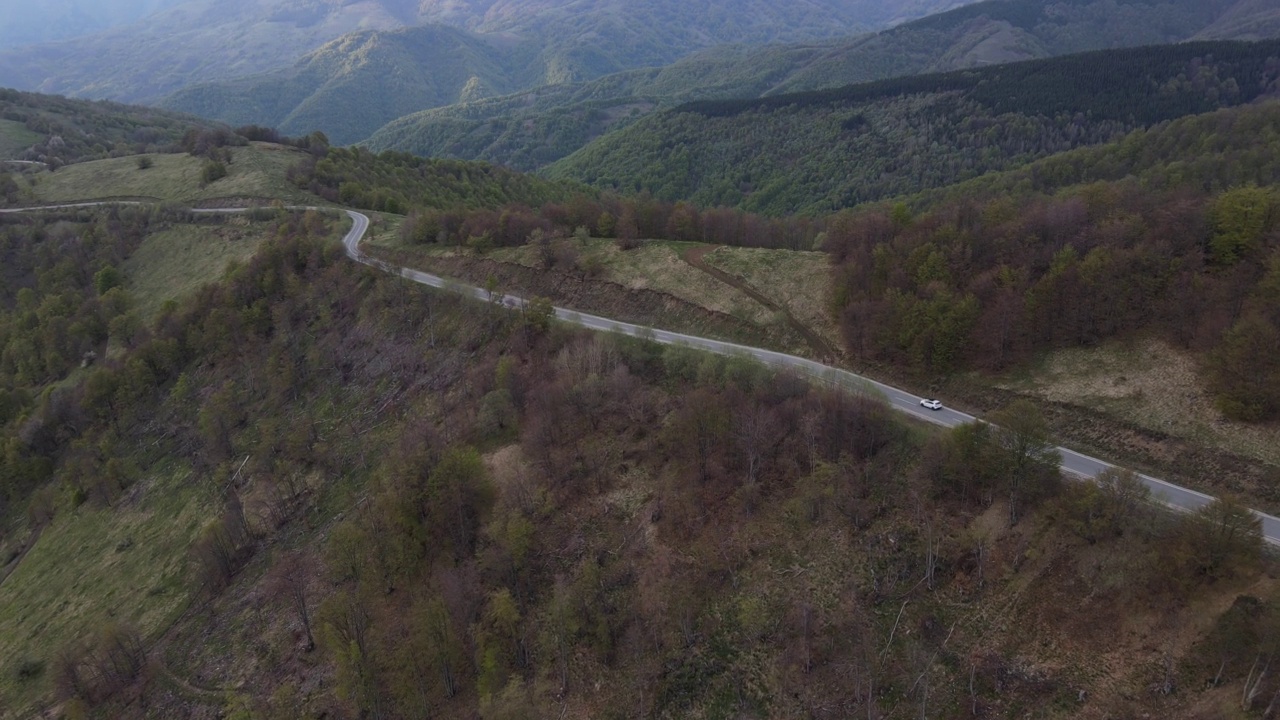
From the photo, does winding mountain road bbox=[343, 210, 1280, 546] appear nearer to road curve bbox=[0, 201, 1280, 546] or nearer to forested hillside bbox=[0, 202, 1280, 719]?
road curve bbox=[0, 201, 1280, 546]

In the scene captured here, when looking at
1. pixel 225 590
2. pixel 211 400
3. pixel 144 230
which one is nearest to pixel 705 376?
pixel 225 590

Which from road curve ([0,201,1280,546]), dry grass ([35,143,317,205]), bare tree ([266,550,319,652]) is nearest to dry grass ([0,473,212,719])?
bare tree ([266,550,319,652])

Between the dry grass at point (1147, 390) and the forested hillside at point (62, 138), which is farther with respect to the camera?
the forested hillside at point (62, 138)

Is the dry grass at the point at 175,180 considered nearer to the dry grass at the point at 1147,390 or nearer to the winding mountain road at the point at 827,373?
the winding mountain road at the point at 827,373

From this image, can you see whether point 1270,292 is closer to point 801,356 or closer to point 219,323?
point 801,356

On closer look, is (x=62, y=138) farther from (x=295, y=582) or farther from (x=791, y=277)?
(x=791, y=277)

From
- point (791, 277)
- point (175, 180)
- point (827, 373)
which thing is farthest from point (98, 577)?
point (175, 180)

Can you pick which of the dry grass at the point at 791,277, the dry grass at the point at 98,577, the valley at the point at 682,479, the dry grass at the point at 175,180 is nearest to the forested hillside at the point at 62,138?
the dry grass at the point at 175,180
